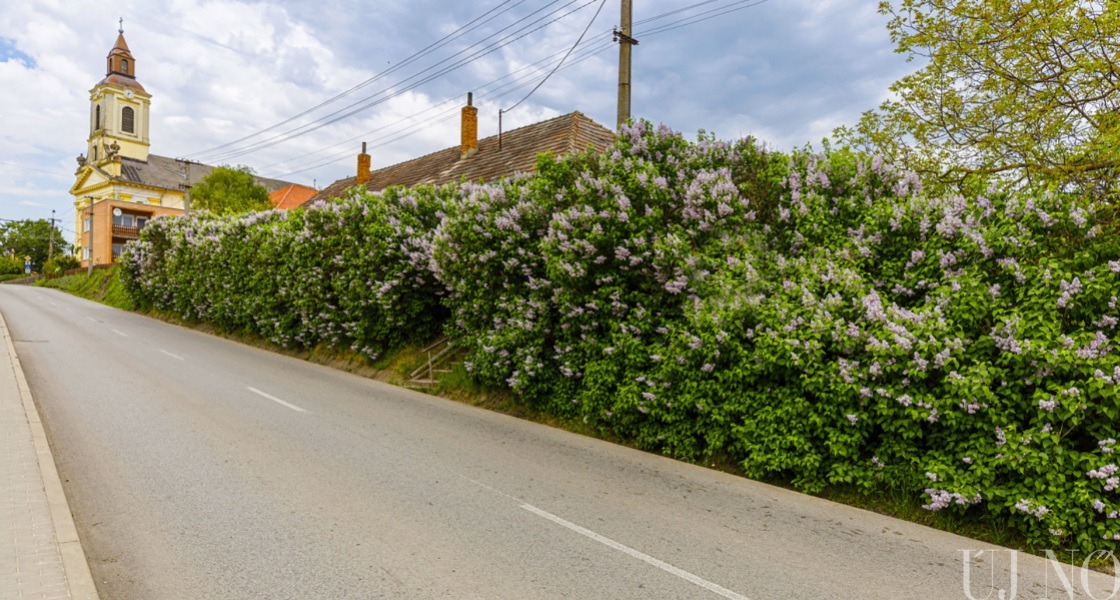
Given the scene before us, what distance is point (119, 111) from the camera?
8694cm

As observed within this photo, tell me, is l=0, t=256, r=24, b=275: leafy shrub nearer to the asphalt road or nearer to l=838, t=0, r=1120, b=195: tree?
the asphalt road

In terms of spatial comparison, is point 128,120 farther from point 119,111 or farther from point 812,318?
point 812,318

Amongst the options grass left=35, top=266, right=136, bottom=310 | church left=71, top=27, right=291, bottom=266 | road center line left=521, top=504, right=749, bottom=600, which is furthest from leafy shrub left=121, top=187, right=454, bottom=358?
church left=71, top=27, right=291, bottom=266

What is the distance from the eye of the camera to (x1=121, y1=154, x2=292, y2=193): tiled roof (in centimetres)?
8312

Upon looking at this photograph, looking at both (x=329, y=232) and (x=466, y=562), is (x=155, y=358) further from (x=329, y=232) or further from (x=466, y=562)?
(x=466, y=562)

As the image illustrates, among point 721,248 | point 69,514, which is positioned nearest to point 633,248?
point 721,248

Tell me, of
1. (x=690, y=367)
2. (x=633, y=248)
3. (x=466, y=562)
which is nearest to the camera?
(x=466, y=562)

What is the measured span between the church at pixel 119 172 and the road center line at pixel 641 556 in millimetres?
83722

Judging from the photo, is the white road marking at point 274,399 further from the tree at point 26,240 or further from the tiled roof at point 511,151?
the tree at point 26,240

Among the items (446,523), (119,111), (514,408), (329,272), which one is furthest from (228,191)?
(446,523)

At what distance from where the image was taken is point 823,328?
7.50m

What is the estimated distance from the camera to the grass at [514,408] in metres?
6.41

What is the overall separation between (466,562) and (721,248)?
5751 millimetres

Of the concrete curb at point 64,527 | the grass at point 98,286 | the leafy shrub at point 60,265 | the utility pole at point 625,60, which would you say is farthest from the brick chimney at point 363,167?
the leafy shrub at point 60,265
